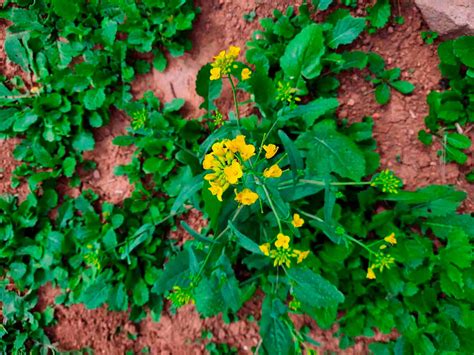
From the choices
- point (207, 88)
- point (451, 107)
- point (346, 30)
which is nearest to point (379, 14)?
point (346, 30)

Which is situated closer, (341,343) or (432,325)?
(432,325)

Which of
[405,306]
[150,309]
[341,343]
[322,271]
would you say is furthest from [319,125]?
[150,309]

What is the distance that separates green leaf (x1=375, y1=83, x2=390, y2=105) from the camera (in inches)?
119

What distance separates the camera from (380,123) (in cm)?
306

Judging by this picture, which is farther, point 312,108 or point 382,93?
point 382,93

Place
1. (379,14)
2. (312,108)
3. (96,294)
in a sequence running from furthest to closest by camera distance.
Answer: (96,294) → (379,14) → (312,108)

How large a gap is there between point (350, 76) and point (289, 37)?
0.57 m

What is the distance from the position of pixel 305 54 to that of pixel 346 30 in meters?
0.35

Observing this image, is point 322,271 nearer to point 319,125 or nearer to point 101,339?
point 319,125

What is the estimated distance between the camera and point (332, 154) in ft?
8.71

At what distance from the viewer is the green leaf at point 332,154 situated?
8.55ft

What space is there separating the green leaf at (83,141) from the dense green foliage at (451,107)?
259cm

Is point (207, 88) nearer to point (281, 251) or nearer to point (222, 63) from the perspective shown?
point (222, 63)

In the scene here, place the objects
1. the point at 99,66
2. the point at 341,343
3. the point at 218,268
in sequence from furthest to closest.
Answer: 1. the point at 99,66
2. the point at 341,343
3. the point at 218,268
